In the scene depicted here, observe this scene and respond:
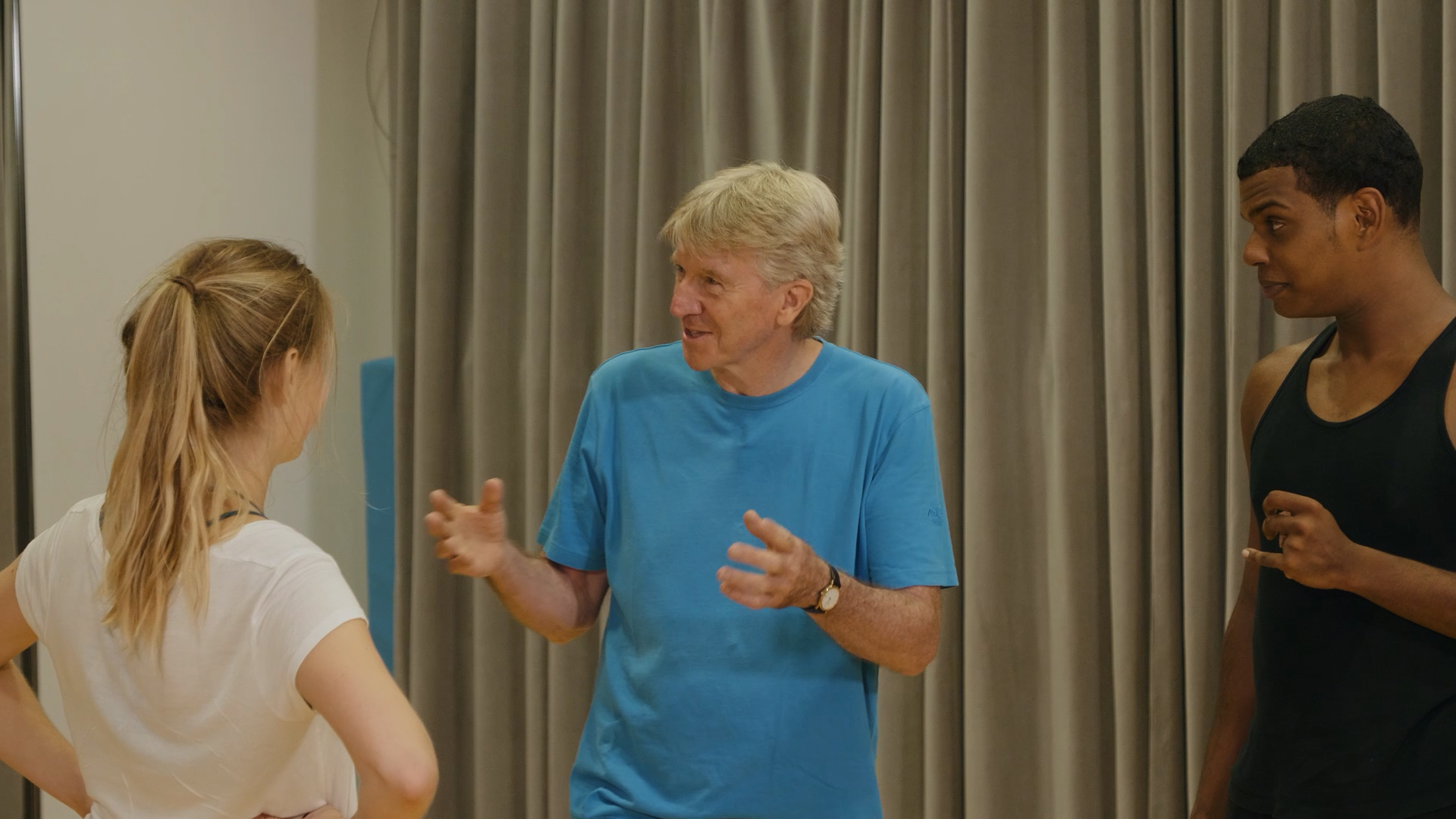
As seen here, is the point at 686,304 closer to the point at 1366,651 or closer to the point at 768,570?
the point at 768,570

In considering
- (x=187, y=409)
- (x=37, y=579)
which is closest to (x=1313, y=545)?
(x=187, y=409)

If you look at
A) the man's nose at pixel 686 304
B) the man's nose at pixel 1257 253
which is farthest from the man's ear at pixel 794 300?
the man's nose at pixel 1257 253

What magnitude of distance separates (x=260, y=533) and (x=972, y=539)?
5.16 ft

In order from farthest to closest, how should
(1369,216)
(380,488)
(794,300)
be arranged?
(380,488) → (794,300) → (1369,216)

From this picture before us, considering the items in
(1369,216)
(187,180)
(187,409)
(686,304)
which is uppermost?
(187,180)

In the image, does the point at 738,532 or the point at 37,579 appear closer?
the point at 37,579

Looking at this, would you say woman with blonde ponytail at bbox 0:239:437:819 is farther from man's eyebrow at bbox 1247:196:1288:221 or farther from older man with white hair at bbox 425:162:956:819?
man's eyebrow at bbox 1247:196:1288:221

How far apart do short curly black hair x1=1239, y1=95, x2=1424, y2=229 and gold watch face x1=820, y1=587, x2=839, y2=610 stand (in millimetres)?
805

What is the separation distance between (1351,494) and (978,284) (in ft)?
3.41

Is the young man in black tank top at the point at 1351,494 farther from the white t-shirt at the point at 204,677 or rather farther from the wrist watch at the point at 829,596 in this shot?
the white t-shirt at the point at 204,677

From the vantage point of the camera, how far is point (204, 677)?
3.91 ft

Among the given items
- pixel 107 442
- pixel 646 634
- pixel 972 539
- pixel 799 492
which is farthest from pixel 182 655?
pixel 107 442

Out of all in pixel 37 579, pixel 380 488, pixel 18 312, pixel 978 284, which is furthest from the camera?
pixel 380 488

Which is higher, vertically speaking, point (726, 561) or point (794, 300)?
point (794, 300)
